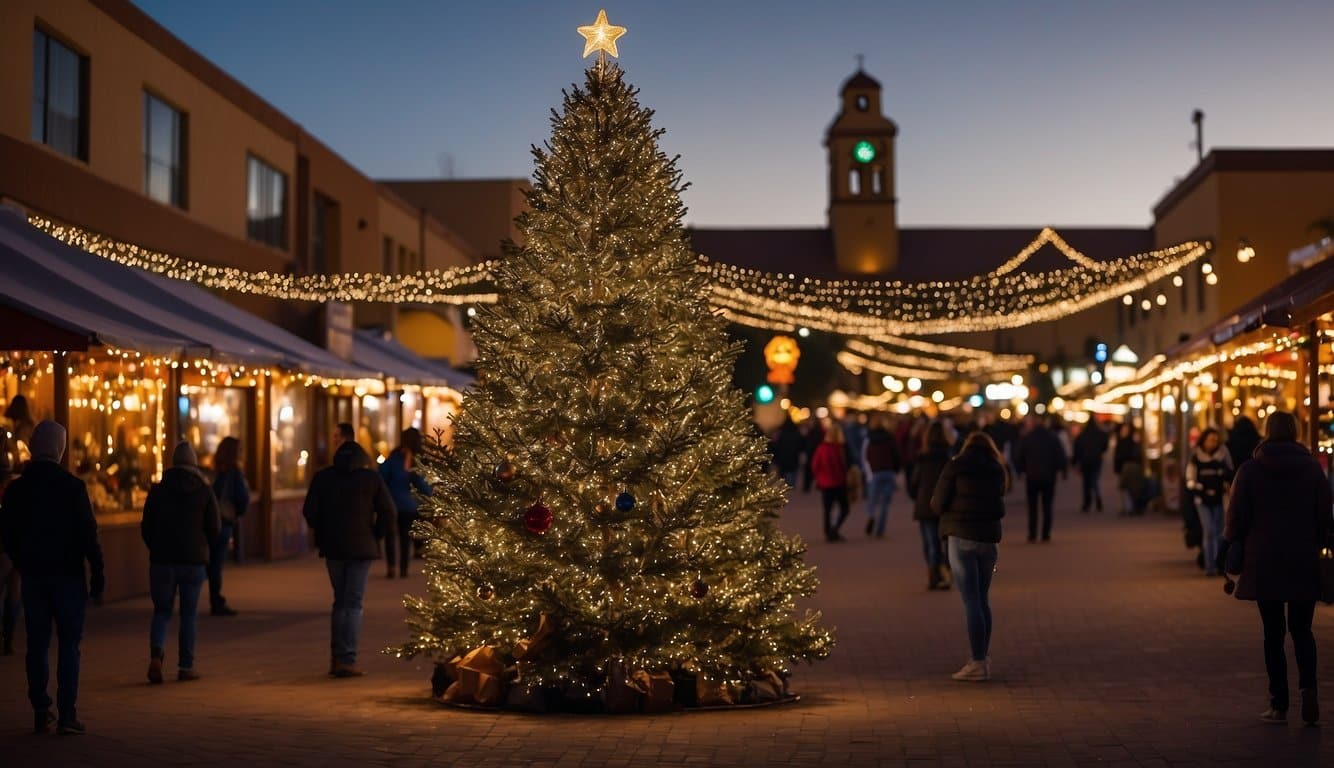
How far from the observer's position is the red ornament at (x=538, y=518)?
10.8 m

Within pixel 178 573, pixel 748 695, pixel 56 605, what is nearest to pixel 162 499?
pixel 178 573

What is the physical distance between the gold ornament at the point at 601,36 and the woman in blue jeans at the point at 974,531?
3773 millimetres

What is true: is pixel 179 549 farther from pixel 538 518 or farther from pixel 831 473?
pixel 831 473

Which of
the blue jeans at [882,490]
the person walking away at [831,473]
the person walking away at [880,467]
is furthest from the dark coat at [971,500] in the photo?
the blue jeans at [882,490]

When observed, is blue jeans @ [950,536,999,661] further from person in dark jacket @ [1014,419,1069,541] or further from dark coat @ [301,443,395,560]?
person in dark jacket @ [1014,419,1069,541]

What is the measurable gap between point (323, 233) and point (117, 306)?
689 inches

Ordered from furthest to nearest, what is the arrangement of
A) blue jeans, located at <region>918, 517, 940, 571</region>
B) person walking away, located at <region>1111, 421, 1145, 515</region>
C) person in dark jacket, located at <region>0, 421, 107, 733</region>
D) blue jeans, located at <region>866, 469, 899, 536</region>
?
1. person walking away, located at <region>1111, 421, 1145, 515</region>
2. blue jeans, located at <region>866, 469, 899, 536</region>
3. blue jeans, located at <region>918, 517, 940, 571</region>
4. person in dark jacket, located at <region>0, 421, 107, 733</region>

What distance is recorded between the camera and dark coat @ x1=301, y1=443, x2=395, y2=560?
1262 cm

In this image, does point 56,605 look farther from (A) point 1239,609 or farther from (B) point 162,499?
(A) point 1239,609

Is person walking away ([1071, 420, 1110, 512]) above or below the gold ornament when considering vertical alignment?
below

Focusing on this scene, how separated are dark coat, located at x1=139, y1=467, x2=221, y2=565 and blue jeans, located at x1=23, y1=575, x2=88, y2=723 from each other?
200cm

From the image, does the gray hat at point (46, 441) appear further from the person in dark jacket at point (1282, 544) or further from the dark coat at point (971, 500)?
the person in dark jacket at point (1282, 544)

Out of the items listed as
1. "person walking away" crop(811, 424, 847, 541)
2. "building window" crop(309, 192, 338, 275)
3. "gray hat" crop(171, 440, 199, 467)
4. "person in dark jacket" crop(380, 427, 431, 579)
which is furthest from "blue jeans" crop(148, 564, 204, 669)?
"building window" crop(309, 192, 338, 275)

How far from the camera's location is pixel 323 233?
34.9m
